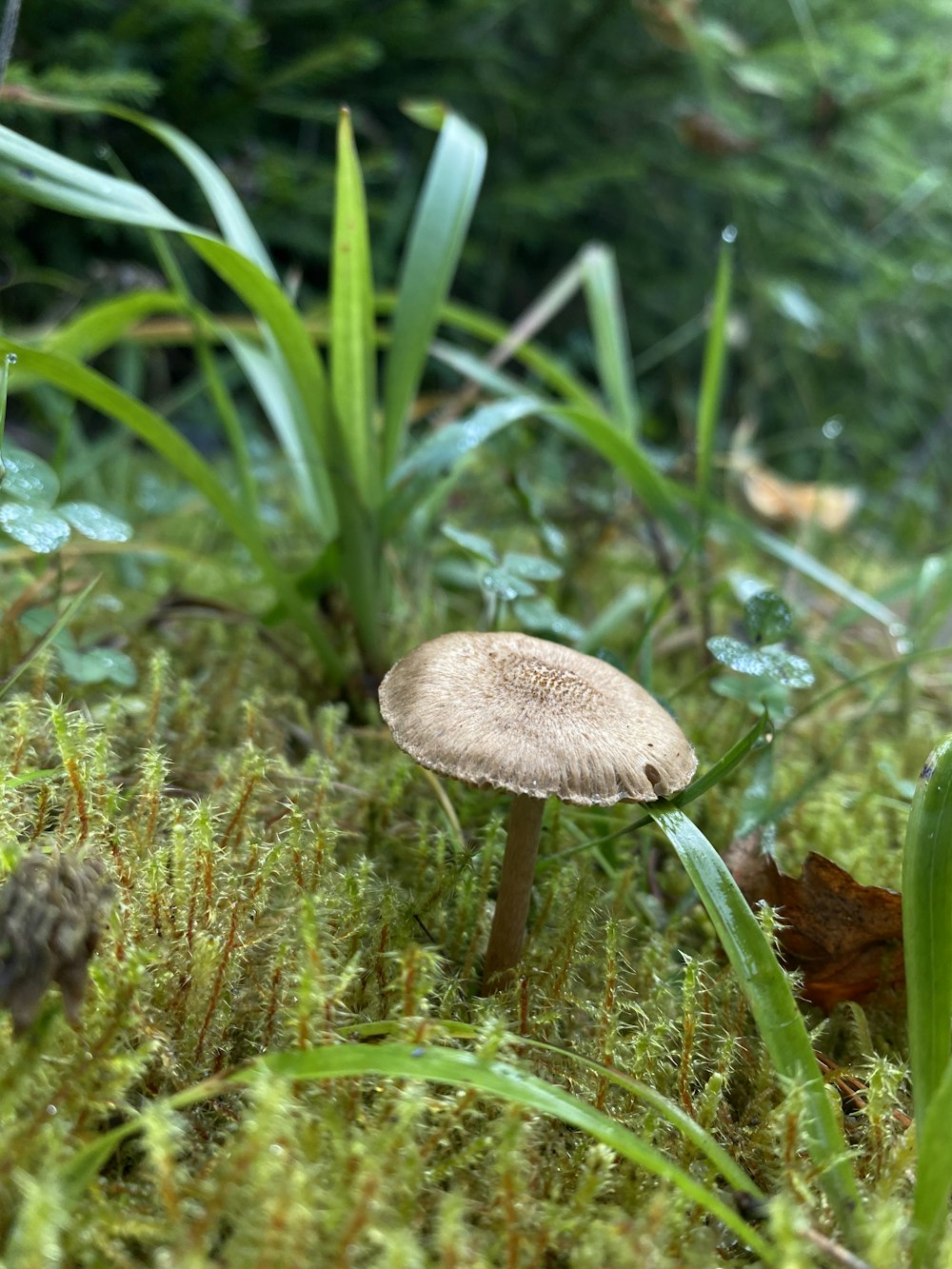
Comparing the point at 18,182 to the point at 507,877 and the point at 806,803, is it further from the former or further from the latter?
the point at 806,803

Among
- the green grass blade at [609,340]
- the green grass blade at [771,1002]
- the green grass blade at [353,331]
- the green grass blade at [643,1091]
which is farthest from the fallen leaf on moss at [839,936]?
the green grass blade at [609,340]

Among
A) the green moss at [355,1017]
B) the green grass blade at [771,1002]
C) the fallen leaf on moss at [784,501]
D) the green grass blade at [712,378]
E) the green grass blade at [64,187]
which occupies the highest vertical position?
the green grass blade at [64,187]

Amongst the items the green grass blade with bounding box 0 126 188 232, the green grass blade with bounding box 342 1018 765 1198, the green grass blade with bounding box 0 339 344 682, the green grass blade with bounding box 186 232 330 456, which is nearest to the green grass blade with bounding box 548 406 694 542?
the green grass blade with bounding box 186 232 330 456

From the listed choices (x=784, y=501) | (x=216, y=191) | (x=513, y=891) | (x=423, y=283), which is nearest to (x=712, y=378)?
(x=423, y=283)

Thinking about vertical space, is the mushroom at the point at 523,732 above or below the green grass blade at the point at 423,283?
below

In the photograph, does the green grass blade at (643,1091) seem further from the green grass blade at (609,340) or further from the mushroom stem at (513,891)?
the green grass blade at (609,340)

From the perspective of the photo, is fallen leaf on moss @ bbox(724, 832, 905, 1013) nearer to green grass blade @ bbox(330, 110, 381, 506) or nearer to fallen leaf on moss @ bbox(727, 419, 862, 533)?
green grass blade @ bbox(330, 110, 381, 506)

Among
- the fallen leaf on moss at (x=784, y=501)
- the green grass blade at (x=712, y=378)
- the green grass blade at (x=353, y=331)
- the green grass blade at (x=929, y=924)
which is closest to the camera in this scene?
the green grass blade at (x=929, y=924)
